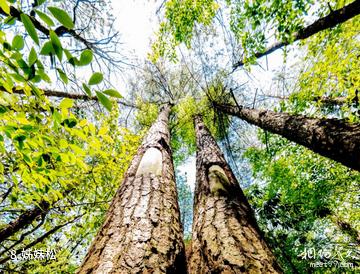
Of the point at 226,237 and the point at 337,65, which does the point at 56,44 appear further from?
the point at 337,65

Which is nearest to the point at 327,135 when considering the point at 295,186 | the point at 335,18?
the point at 335,18

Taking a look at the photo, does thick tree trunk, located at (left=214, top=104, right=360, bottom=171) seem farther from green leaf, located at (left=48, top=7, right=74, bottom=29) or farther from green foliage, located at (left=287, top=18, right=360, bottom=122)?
green leaf, located at (left=48, top=7, right=74, bottom=29)

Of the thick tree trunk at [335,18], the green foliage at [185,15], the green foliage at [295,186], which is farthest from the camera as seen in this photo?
the green foliage at [295,186]

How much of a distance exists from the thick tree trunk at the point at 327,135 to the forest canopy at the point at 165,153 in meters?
0.02

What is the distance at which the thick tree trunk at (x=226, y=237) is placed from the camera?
1.40 metres

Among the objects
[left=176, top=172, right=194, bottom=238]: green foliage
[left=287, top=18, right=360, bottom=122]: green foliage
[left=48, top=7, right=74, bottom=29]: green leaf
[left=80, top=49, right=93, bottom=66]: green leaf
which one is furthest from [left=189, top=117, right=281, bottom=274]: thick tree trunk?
[left=176, top=172, right=194, bottom=238]: green foliage

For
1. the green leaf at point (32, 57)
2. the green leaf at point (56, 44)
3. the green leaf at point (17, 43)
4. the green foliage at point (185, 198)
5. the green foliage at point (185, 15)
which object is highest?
the green foliage at point (185, 198)

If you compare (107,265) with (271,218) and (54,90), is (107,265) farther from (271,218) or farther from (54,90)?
(271,218)

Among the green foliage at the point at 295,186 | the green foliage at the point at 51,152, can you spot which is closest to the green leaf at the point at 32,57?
the green foliage at the point at 51,152

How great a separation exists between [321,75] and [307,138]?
1.91 metres

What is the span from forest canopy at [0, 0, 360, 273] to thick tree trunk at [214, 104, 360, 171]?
2cm

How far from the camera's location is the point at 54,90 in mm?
5219

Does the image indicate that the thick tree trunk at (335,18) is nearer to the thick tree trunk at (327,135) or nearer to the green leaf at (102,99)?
the thick tree trunk at (327,135)

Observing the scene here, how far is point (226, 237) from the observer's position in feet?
5.46
